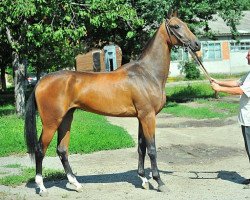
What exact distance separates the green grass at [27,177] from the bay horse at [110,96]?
36.0 inches

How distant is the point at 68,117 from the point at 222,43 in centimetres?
3573

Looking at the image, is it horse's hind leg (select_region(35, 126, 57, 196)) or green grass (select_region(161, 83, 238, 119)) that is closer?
horse's hind leg (select_region(35, 126, 57, 196))

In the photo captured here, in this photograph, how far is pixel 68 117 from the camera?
743 cm

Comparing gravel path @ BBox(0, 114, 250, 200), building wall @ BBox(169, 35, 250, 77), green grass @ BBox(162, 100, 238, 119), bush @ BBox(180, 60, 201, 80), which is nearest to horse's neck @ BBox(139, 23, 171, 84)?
gravel path @ BBox(0, 114, 250, 200)

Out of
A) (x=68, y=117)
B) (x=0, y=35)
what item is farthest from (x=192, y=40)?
(x=0, y=35)

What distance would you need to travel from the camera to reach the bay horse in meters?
6.97

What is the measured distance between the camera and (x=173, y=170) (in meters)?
8.52

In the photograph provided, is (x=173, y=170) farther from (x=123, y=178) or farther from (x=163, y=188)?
(x=163, y=188)

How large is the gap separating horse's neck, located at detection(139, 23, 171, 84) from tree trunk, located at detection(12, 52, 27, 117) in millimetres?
10902

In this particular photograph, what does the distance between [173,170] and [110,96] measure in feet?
7.63

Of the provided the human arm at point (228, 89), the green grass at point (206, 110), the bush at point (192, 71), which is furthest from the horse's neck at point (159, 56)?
the bush at point (192, 71)

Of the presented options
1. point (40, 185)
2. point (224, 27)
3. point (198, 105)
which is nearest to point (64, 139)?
point (40, 185)

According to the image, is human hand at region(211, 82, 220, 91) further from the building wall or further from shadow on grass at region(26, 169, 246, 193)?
the building wall

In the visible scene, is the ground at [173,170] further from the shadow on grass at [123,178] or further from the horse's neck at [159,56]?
the horse's neck at [159,56]
